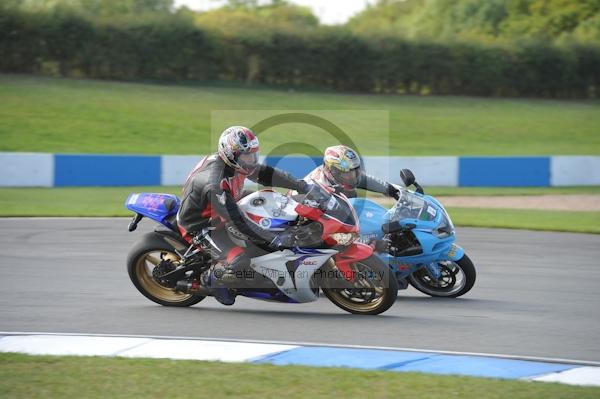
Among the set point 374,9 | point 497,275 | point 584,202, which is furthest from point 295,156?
point 374,9

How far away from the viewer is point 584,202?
19.3 metres

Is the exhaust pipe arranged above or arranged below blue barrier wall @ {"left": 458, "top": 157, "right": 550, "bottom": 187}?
below

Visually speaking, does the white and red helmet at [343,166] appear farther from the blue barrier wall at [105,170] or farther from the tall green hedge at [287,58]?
the tall green hedge at [287,58]

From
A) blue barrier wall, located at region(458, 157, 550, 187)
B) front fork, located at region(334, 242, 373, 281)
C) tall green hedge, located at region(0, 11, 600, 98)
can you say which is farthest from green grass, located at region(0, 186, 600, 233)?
tall green hedge, located at region(0, 11, 600, 98)

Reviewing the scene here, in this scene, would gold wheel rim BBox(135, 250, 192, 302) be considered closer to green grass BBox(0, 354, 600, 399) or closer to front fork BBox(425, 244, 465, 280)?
green grass BBox(0, 354, 600, 399)

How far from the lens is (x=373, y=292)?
25.0 feet

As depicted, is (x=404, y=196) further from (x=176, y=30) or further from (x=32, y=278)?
(x=176, y=30)

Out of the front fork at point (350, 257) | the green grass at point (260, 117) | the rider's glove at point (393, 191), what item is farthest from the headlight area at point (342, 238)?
the green grass at point (260, 117)

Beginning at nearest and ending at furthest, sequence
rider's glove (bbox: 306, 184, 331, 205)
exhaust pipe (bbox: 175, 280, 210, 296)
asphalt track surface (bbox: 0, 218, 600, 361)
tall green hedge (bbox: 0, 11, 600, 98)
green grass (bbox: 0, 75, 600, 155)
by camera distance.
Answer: asphalt track surface (bbox: 0, 218, 600, 361) < rider's glove (bbox: 306, 184, 331, 205) < exhaust pipe (bbox: 175, 280, 210, 296) < green grass (bbox: 0, 75, 600, 155) < tall green hedge (bbox: 0, 11, 600, 98)

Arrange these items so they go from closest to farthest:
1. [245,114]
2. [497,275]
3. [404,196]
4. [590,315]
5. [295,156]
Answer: [590,315], [404,196], [497,275], [295,156], [245,114]

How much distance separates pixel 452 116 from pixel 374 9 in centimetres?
3218

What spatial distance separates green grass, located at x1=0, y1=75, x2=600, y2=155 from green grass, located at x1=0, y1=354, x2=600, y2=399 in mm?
19292

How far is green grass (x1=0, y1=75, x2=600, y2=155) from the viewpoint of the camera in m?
26.8

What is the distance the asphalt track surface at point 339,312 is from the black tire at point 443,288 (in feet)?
0.39
